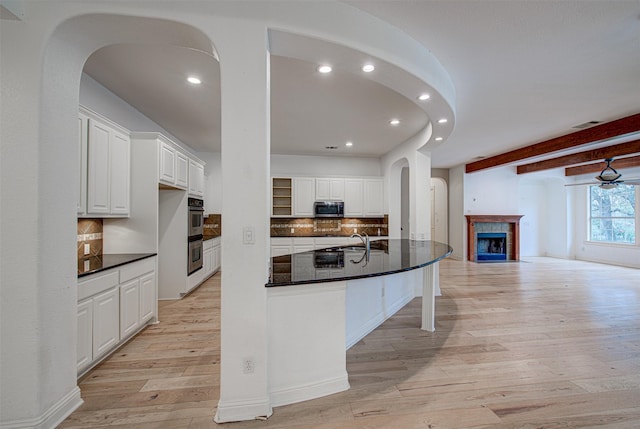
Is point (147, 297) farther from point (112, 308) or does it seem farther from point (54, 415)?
point (54, 415)

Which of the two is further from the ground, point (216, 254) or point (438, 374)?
point (216, 254)

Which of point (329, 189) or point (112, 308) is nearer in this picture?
point (112, 308)

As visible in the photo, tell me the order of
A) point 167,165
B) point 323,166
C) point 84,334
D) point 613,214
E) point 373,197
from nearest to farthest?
point 84,334 < point 167,165 < point 373,197 < point 323,166 < point 613,214

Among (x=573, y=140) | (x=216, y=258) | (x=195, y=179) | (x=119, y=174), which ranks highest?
(x=573, y=140)

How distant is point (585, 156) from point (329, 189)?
219 inches

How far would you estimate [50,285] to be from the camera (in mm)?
1764

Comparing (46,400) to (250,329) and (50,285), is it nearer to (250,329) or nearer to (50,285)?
(50,285)

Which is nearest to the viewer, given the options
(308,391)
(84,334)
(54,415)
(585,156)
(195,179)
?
(54,415)

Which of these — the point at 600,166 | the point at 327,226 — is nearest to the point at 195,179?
the point at 327,226

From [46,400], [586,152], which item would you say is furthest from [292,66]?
[586,152]

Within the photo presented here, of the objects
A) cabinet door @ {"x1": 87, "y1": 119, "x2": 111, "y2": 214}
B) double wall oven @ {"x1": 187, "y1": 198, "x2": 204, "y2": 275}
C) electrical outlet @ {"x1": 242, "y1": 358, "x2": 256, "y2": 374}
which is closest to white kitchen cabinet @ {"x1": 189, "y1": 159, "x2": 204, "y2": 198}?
double wall oven @ {"x1": 187, "y1": 198, "x2": 204, "y2": 275}

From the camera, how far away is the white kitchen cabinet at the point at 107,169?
2.62m

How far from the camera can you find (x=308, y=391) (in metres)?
1.98

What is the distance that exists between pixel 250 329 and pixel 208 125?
12.4ft
